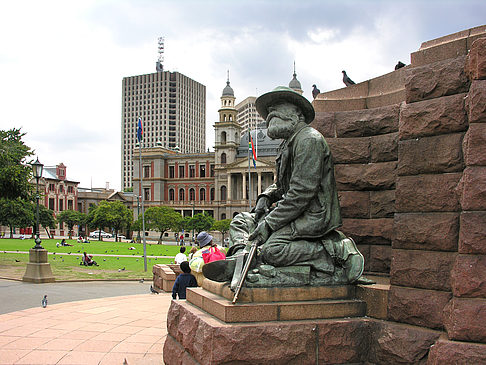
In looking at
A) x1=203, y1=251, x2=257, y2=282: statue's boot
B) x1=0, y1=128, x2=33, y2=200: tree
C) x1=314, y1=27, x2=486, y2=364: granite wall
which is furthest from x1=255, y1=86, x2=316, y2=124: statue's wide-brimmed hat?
x1=0, y1=128, x2=33, y2=200: tree

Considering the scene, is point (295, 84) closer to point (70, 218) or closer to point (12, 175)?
point (70, 218)

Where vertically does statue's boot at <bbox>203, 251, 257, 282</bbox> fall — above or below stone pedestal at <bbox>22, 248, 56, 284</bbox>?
above

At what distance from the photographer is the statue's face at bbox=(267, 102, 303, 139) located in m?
5.12

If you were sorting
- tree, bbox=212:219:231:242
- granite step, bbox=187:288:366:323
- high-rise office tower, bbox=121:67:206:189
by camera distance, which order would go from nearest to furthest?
granite step, bbox=187:288:366:323 < tree, bbox=212:219:231:242 < high-rise office tower, bbox=121:67:206:189

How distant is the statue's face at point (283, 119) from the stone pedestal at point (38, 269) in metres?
13.8

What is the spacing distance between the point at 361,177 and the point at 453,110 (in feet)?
4.95

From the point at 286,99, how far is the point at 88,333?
4.27 m

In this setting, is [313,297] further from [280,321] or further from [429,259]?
[429,259]

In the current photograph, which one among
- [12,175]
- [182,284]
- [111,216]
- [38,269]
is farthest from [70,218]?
[182,284]

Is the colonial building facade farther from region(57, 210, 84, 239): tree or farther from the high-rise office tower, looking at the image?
the high-rise office tower

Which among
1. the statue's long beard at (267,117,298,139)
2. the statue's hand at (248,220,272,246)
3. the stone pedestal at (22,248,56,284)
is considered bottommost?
the stone pedestal at (22,248,56,284)

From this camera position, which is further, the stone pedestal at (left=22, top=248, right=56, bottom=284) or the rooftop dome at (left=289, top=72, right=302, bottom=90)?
the rooftop dome at (left=289, top=72, right=302, bottom=90)

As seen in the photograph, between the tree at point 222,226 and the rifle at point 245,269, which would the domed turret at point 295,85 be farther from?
the rifle at point 245,269

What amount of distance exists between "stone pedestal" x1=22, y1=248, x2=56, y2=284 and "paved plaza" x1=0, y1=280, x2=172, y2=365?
5.48 meters
